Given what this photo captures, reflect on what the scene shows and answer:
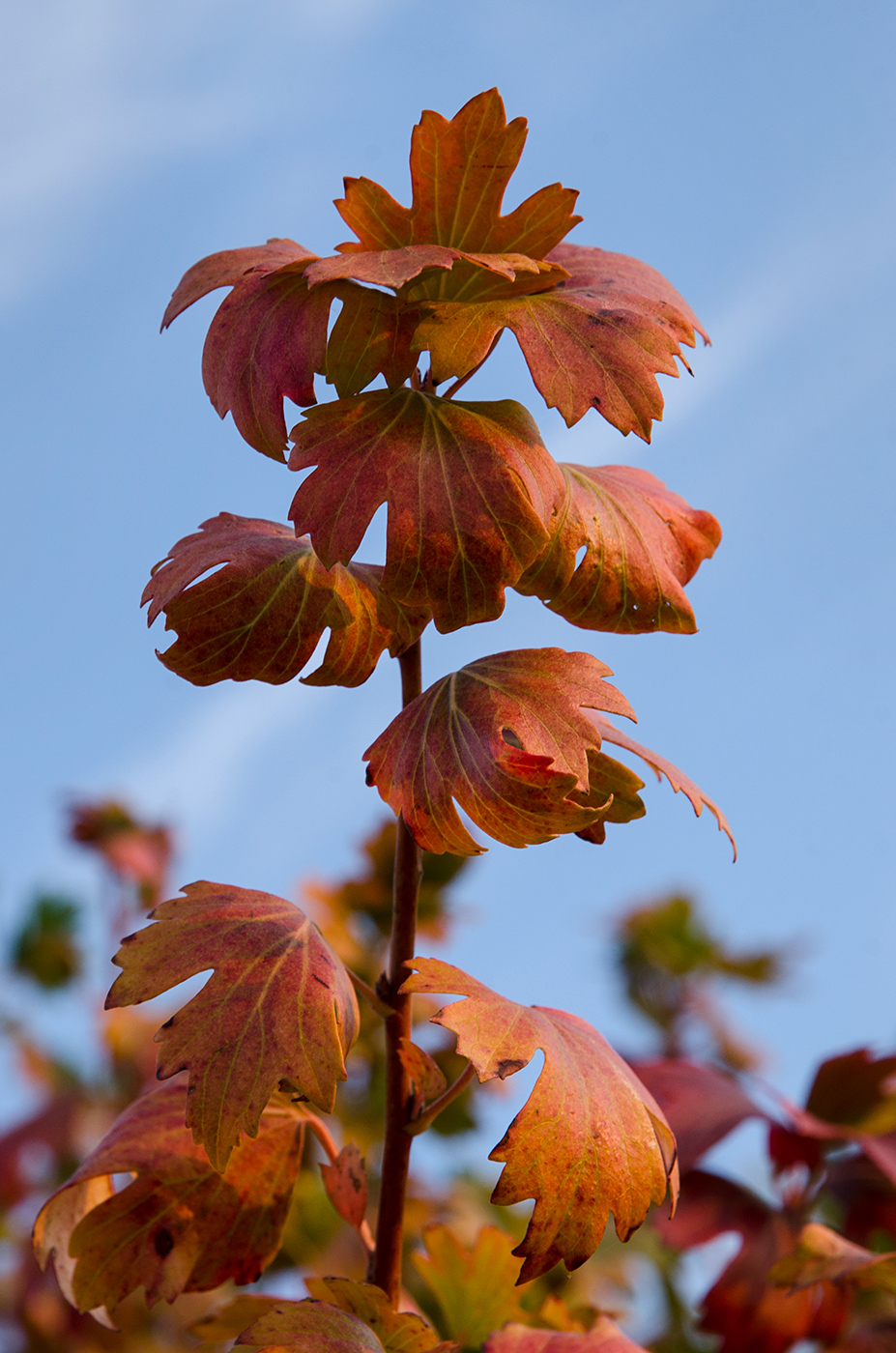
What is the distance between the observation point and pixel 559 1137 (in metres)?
0.72

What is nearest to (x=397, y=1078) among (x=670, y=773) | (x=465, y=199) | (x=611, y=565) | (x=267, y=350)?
(x=670, y=773)

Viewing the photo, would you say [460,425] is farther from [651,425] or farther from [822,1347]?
[822,1347]

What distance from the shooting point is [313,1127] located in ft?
3.21

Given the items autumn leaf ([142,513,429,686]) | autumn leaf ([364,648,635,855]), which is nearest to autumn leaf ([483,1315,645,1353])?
autumn leaf ([364,648,635,855])

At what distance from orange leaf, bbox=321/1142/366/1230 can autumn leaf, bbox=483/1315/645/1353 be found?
0.15 meters

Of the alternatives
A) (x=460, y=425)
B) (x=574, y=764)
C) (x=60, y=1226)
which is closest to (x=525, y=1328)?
(x=60, y=1226)

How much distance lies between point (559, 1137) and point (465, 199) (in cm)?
64

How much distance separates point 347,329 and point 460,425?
10cm

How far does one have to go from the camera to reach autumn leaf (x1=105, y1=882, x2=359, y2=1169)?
2.38ft

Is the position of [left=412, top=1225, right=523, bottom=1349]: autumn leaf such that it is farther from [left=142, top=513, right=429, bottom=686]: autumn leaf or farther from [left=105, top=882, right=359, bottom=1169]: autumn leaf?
[left=142, top=513, right=429, bottom=686]: autumn leaf

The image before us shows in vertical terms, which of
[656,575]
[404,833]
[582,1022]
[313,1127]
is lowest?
[313,1127]

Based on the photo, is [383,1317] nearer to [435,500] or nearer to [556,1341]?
[556,1341]

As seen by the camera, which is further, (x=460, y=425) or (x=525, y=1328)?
(x=525, y=1328)

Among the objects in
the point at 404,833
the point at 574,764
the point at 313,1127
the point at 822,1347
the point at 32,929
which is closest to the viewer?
the point at 574,764
